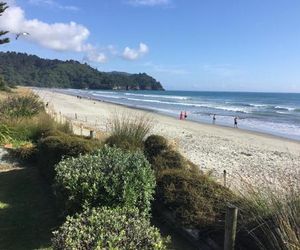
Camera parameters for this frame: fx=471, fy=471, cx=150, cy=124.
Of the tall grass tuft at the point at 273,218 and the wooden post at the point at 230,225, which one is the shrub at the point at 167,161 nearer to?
the tall grass tuft at the point at 273,218

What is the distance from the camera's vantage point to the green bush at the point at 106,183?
19.2ft

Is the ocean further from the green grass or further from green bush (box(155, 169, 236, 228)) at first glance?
green bush (box(155, 169, 236, 228))

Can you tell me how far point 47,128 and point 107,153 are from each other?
6.60 meters

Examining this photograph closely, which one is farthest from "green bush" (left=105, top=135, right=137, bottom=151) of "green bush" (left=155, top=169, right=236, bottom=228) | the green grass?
"green bush" (left=155, top=169, right=236, bottom=228)

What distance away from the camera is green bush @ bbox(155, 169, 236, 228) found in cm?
599

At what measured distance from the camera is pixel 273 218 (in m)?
4.84

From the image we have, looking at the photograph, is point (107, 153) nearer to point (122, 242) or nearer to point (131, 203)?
point (131, 203)

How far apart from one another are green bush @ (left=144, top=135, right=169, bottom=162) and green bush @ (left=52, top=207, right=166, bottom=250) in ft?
Answer: 13.4

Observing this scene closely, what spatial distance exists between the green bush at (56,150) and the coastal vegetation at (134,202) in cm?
Result: 2

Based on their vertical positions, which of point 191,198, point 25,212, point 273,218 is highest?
point 273,218

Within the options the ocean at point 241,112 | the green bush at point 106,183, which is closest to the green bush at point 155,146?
the green bush at point 106,183

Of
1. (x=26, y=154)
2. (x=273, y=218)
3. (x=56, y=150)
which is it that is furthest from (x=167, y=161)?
(x=26, y=154)

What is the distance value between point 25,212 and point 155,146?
2.61 meters

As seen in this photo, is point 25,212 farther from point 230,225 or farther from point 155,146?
point 230,225
